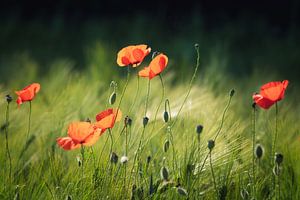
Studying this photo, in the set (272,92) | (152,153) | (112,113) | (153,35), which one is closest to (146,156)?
(152,153)

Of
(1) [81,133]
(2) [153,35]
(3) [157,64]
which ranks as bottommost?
(1) [81,133]

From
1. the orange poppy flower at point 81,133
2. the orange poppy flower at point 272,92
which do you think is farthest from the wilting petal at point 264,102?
the orange poppy flower at point 81,133

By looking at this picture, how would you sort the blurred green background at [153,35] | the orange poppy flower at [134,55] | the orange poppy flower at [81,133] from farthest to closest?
the blurred green background at [153,35] → the orange poppy flower at [134,55] → the orange poppy flower at [81,133]

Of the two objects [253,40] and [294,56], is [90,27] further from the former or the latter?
[294,56]

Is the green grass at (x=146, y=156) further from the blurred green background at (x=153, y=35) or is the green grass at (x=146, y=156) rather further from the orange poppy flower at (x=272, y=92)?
the blurred green background at (x=153, y=35)

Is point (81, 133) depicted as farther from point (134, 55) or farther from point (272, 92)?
point (272, 92)

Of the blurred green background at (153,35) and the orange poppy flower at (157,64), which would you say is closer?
the orange poppy flower at (157,64)

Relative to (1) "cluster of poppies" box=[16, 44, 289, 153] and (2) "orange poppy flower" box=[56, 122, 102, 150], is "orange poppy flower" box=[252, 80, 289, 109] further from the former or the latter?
(2) "orange poppy flower" box=[56, 122, 102, 150]

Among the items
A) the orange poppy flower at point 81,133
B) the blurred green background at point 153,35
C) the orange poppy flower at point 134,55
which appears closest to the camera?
the orange poppy flower at point 81,133

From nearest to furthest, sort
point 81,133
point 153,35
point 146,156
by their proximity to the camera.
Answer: point 81,133
point 146,156
point 153,35

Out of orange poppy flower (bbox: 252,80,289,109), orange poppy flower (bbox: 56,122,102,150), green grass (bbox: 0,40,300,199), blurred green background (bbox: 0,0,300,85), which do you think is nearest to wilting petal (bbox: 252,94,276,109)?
orange poppy flower (bbox: 252,80,289,109)

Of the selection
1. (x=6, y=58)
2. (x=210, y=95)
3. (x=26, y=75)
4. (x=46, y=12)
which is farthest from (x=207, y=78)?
(x=46, y=12)
